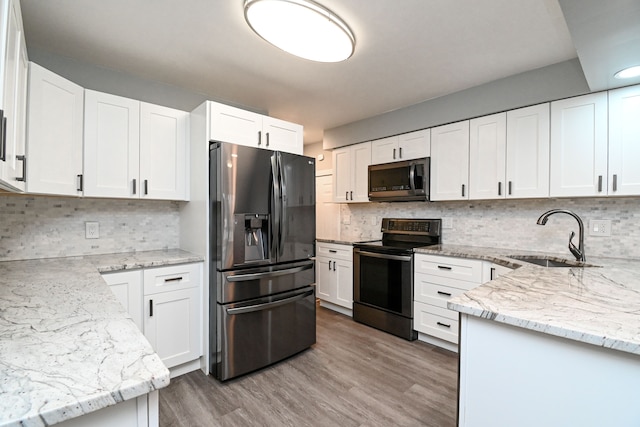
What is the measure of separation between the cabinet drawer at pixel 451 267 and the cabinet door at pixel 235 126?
1822 mm

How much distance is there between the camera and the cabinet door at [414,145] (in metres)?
3.10

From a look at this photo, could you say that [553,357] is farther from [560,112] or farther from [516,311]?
[560,112]

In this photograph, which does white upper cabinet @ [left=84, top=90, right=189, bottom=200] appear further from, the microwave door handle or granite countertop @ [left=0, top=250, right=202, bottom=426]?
the microwave door handle

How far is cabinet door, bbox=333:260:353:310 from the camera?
348cm

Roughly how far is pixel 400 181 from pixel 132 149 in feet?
8.24

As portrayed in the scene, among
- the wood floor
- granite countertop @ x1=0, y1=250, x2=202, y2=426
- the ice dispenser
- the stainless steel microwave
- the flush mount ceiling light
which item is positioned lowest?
the wood floor

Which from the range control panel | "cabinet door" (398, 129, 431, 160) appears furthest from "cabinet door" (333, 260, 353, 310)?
"cabinet door" (398, 129, 431, 160)

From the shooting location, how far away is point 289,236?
248cm

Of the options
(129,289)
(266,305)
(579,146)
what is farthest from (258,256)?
(579,146)

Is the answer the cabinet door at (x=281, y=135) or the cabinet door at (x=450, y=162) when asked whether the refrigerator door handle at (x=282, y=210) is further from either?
the cabinet door at (x=450, y=162)

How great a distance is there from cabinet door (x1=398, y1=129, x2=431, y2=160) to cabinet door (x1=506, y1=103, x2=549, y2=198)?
0.75 m

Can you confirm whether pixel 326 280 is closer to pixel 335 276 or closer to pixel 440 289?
pixel 335 276

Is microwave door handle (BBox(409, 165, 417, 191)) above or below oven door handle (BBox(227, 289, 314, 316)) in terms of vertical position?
above

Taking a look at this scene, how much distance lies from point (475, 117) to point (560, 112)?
630mm
